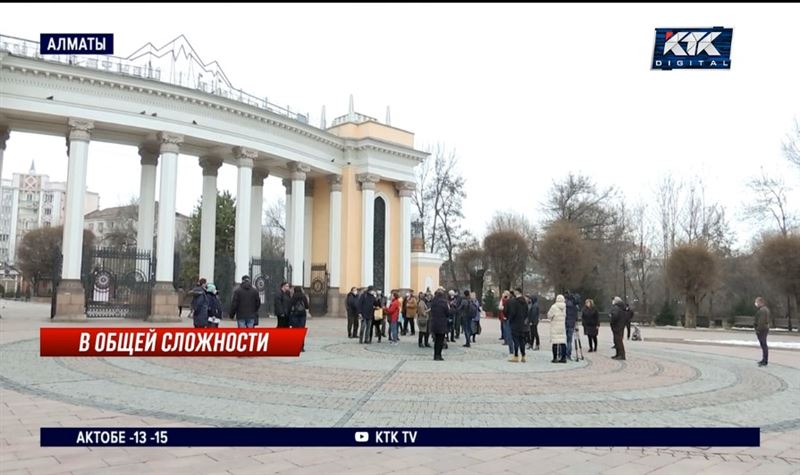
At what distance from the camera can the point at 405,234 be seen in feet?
126

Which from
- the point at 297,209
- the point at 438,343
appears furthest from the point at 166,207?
the point at 438,343

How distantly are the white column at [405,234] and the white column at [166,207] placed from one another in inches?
607

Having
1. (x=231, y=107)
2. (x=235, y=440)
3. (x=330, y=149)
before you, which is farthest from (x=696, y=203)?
(x=235, y=440)

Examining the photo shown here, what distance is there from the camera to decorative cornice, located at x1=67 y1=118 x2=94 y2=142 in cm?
2453

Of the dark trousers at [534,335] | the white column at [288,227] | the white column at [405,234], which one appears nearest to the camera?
the dark trousers at [534,335]

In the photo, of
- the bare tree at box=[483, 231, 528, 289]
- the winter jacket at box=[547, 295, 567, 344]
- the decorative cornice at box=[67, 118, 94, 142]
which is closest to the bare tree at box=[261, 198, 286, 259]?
the bare tree at box=[483, 231, 528, 289]

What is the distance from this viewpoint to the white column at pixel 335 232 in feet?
116

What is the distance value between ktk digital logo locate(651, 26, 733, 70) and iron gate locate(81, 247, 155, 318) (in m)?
24.3

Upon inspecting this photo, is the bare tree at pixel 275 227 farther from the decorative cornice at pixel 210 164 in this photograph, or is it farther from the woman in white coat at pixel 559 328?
the woman in white coat at pixel 559 328

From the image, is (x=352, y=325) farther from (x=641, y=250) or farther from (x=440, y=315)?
(x=641, y=250)

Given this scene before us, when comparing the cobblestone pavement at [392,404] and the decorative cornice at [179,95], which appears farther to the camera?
the decorative cornice at [179,95]

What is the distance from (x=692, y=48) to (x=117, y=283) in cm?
2500

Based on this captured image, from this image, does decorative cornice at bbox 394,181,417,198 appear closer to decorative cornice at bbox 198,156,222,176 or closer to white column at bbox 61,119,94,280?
decorative cornice at bbox 198,156,222,176

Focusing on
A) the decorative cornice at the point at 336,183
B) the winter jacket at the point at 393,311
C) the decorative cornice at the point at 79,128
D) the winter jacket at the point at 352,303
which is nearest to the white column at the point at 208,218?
the decorative cornice at the point at 336,183
